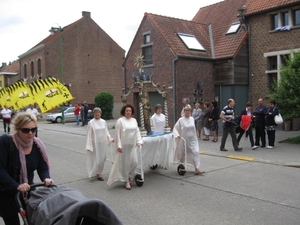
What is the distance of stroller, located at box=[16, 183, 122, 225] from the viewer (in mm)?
2488

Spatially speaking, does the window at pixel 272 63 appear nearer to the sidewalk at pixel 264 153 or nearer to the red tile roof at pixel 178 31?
the red tile roof at pixel 178 31

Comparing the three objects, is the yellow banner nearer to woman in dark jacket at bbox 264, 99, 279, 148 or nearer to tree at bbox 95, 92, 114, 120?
woman in dark jacket at bbox 264, 99, 279, 148

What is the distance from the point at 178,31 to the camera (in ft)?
68.9

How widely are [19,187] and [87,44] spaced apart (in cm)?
3744

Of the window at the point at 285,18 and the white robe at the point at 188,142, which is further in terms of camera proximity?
the window at the point at 285,18

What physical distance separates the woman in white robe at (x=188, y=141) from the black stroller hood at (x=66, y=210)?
18.7 ft

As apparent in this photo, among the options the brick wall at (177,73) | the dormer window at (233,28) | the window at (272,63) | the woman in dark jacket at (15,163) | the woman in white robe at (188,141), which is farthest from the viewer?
the dormer window at (233,28)

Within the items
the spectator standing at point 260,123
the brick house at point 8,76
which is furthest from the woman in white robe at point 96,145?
the brick house at point 8,76

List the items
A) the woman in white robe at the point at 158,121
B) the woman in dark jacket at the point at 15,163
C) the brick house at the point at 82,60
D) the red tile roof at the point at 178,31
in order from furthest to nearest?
the brick house at the point at 82,60 → the red tile roof at the point at 178,31 → the woman in white robe at the point at 158,121 → the woman in dark jacket at the point at 15,163

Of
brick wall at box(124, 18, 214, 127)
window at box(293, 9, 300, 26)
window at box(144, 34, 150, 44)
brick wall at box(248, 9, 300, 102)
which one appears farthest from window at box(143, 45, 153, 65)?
window at box(293, 9, 300, 26)

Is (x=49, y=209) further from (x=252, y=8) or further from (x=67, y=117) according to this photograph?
(x=67, y=117)

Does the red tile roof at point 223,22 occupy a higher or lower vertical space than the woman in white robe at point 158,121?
higher

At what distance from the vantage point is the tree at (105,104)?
98.7 ft

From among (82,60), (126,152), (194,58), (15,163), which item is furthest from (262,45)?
(82,60)
